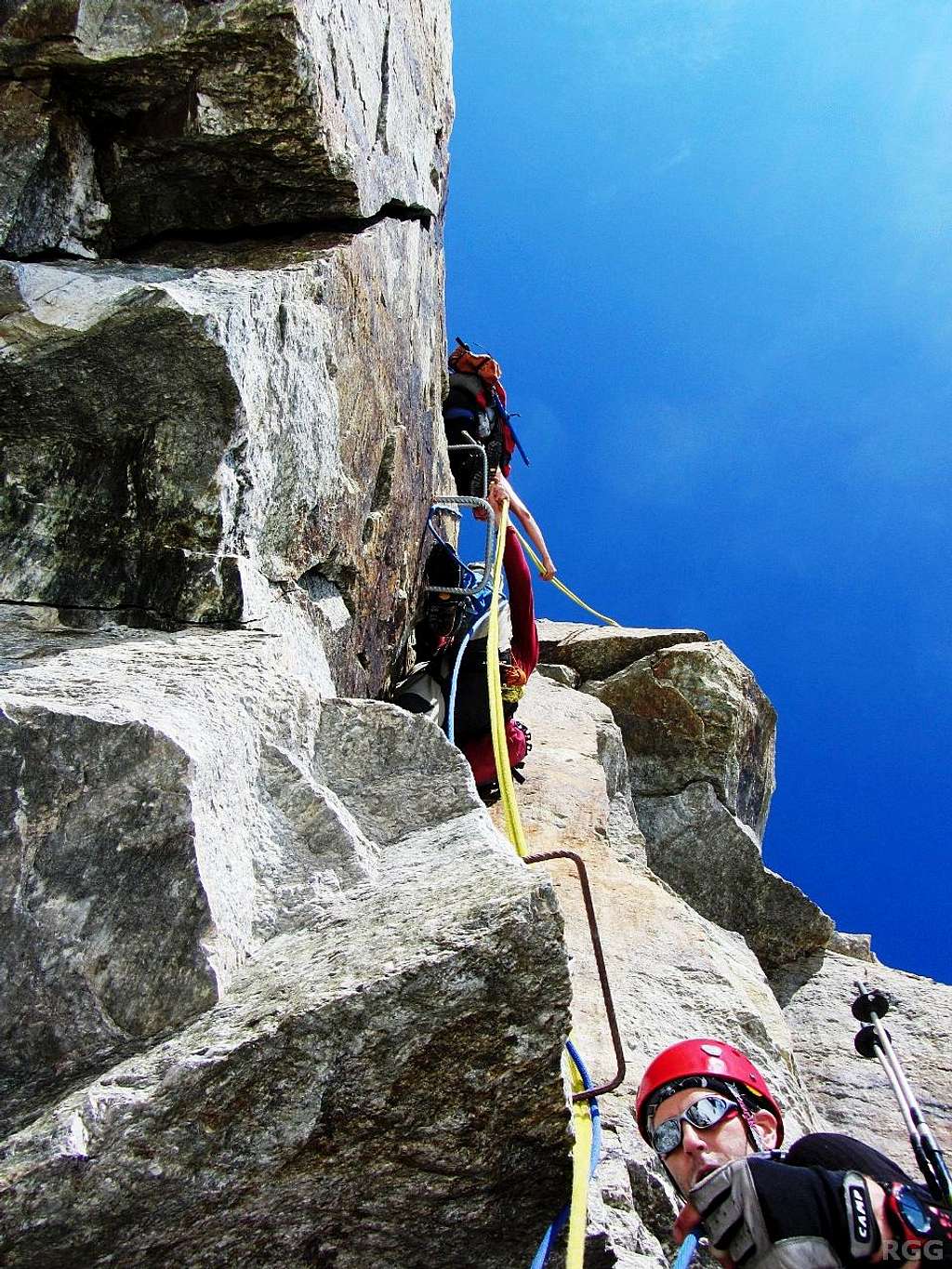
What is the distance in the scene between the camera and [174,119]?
4.84 m

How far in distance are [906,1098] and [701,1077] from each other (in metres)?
0.94

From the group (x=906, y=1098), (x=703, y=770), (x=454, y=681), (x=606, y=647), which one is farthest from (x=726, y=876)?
(x=906, y=1098)

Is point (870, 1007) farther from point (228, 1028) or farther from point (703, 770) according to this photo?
point (703, 770)

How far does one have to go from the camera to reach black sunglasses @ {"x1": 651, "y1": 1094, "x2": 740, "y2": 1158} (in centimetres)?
304

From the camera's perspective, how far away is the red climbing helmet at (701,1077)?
126 inches

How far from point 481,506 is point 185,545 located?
4.33 meters

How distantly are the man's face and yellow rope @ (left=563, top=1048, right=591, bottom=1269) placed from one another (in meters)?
0.28

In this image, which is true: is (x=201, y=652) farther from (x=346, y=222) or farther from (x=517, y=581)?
(x=517, y=581)

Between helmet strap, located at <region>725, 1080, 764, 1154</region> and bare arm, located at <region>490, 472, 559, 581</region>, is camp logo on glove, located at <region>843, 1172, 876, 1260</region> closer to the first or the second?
helmet strap, located at <region>725, 1080, 764, 1154</region>

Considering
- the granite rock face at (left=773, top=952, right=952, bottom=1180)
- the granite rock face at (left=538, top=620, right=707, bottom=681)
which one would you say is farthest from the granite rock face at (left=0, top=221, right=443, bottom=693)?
the granite rock face at (left=538, top=620, right=707, bottom=681)

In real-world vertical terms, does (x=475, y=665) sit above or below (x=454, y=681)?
above

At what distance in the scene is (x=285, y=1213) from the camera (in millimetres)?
2801

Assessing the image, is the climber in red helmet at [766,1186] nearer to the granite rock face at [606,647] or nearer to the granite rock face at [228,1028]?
the granite rock face at [228,1028]

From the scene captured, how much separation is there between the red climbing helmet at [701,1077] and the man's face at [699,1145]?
0.04 m
